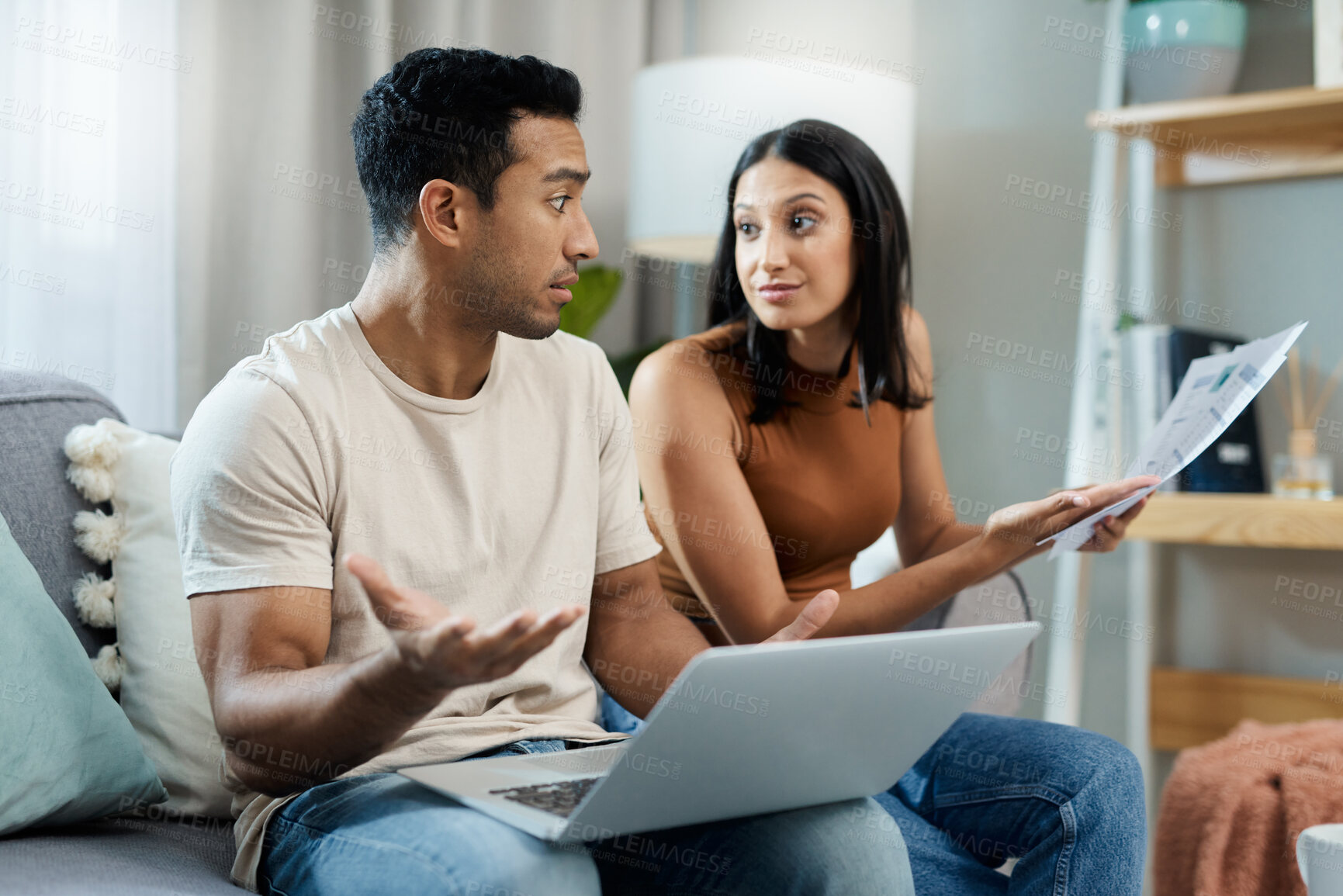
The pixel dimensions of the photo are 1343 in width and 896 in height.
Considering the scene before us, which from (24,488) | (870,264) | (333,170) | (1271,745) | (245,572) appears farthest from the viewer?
(333,170)

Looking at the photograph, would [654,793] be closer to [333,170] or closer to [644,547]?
[644,547]

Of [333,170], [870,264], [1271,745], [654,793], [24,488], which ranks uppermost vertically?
[333,170]

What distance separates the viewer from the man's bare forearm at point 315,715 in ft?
2.43

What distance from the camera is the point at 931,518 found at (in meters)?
1.45

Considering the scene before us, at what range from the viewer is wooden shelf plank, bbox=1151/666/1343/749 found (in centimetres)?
192

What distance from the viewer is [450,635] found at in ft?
2.19

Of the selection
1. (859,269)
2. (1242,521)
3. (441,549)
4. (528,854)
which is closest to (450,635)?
(528,854)

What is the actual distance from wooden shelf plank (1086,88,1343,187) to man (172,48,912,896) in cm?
120

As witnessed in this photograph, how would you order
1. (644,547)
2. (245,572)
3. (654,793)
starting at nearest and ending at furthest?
(654,793)
(245,572)
(644,547)

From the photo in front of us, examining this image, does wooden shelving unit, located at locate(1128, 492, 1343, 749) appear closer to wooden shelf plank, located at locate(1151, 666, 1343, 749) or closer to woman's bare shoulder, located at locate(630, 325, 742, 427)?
wooden shelf plank, located at locate(1151, 666, 1343, 749)

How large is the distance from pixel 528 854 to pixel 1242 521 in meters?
1.39

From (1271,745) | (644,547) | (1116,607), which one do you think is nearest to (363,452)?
(644,547)

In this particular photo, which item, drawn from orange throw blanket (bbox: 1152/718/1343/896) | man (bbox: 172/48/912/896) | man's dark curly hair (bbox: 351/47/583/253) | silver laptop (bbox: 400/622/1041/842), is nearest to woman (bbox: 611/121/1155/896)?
man (bbox: 172/48/912/896)

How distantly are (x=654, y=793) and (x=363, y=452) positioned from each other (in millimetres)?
400
